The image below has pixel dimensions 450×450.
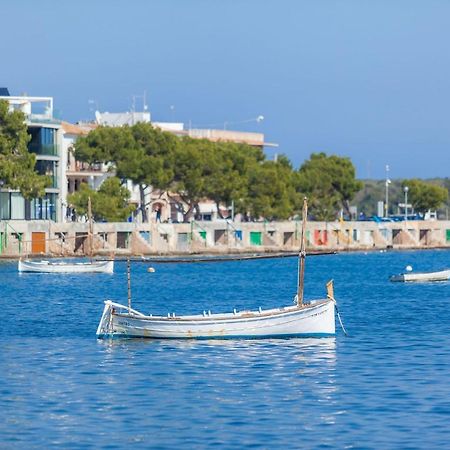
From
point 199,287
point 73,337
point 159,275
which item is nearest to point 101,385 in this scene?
point 73,337

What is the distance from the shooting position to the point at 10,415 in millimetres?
44000

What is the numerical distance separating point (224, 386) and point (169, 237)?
11897cm

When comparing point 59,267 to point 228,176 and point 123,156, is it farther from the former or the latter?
point 228,176

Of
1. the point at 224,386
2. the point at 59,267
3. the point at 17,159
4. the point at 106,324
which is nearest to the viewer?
the point at 224,386

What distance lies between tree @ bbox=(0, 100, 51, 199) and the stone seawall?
419cm

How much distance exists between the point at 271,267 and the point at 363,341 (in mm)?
98942

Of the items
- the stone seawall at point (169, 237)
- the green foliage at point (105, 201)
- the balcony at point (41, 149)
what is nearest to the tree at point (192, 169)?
the stone seawall at point (169, 237)

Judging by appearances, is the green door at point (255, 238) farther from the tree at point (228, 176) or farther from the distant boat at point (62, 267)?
the distant boat at point (62, 267)

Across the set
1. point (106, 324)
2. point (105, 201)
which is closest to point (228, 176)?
point (105, 201)

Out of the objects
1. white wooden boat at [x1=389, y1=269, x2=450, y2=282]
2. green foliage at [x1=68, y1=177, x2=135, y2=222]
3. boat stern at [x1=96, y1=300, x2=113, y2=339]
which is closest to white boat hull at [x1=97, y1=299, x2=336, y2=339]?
boat stern at [x1=96, y1=300, x2=113, y2=339]

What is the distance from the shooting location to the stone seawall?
5910 inches

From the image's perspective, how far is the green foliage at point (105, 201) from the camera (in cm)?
15975

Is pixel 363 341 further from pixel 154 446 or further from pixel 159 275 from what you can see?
pixel 159 275

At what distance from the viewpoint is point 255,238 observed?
594 feet
